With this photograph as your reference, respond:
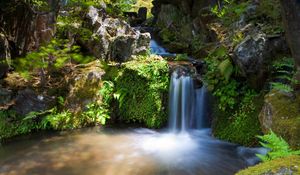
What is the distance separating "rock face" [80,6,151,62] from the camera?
34.7ft

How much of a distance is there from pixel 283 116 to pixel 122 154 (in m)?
3.71

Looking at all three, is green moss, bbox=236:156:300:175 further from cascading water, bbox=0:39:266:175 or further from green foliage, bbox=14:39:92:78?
green foliage, bbox=14:39:92:78

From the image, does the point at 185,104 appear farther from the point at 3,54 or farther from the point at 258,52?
the point at 3,54

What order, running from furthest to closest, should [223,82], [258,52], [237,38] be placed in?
1. [237,38]
2. [223,82]
3. [258,52]

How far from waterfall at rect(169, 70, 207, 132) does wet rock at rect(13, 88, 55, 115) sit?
3.41 m

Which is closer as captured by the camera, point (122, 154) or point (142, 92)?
point (122, 154)

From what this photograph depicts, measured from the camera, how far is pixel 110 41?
10633 mm

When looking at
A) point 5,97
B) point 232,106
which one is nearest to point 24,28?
point 5,97

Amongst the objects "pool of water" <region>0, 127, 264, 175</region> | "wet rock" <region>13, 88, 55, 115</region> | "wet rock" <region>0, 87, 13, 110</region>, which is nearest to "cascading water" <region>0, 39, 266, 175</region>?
"pool of water" <region>0, 127, 264, 175</region>

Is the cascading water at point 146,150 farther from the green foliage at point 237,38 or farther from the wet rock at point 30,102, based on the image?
the green foliage at point 237,38

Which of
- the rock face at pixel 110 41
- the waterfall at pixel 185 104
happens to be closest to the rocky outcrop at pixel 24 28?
the rock face at pixel 110 41

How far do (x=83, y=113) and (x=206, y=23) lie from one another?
7388 mm

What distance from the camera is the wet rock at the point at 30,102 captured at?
8.80 m

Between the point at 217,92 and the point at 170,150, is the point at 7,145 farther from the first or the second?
the point at 217,92
